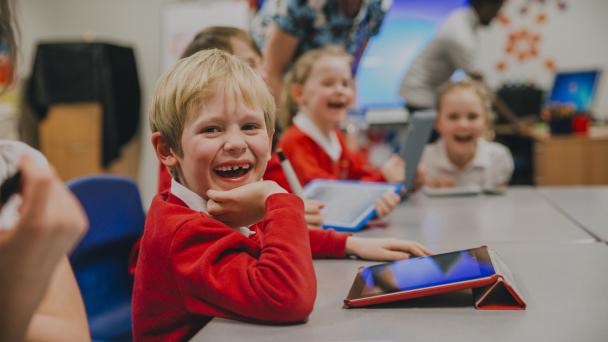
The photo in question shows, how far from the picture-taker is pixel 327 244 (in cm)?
105

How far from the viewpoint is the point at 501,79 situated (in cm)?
454

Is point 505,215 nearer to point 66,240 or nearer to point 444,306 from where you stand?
point 444,306

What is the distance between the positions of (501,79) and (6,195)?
4.55 metres

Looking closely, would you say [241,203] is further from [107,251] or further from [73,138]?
[73,138]

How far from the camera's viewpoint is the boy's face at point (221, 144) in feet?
2.72

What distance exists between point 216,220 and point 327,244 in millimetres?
322

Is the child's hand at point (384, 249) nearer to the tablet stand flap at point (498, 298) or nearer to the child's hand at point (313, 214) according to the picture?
the child's hand at point (313, 214)

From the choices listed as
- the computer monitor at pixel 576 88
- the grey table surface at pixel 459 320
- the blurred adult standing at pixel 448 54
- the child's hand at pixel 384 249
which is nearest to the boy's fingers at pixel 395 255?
the child's hand at pixel 384 249

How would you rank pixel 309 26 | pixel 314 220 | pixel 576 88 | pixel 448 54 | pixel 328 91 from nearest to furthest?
pixel 314 220, pixel 328 91, pixel 309 26, pixel 448 54, pixel 576 88

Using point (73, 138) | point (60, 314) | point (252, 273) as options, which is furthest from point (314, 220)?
point (73, 138)

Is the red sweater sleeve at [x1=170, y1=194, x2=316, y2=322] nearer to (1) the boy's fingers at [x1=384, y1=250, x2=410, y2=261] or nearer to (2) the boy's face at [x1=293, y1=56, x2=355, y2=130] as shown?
(1) the boy's fingers at [x1=384, y1=250, x2=410, y2=261]

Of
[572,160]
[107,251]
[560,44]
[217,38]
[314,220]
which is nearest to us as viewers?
[314,220]

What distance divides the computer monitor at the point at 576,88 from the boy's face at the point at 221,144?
3.79 metres

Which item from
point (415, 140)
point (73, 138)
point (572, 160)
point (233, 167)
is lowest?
point (73, 138)
